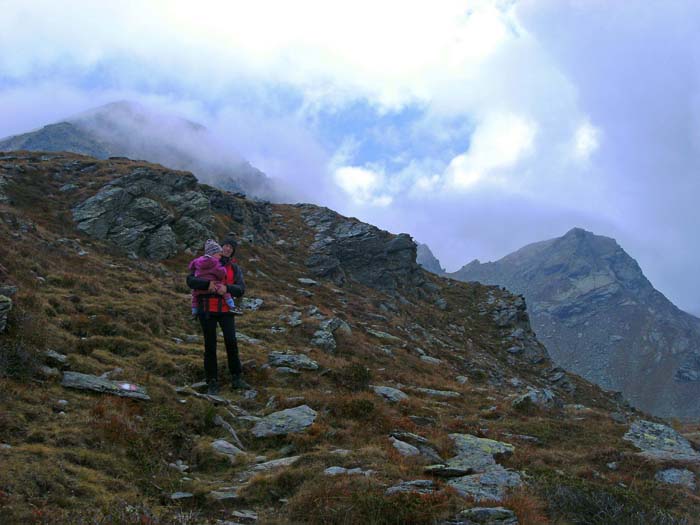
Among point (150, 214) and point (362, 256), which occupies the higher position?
point (150, 214)

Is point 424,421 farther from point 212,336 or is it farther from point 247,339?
point 247,339

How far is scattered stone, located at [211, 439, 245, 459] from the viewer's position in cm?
820

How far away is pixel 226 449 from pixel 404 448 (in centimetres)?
318

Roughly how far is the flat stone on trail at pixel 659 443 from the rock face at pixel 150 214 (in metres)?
26.8

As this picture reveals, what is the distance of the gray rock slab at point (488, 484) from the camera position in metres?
6.86

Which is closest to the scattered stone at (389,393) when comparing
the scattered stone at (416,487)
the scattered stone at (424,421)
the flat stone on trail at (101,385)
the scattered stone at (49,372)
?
the scattered stone at (424,421)

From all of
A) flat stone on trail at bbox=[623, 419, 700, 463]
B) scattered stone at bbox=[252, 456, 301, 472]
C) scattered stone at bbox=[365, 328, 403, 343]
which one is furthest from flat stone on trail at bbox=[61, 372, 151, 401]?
scattered stone at bbox=[365, 328, 403, 343]

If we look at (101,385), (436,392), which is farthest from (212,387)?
(436,392)

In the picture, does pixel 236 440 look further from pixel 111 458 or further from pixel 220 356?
pixel 220 356

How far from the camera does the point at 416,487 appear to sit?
677cm

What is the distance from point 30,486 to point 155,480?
1574 mm

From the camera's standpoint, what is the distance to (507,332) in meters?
44.3

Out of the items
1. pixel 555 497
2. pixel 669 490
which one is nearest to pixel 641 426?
pixel 669 490

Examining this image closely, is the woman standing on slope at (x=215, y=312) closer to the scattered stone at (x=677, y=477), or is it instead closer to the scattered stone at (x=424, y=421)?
the scattered stone at (x=424, y=421)
